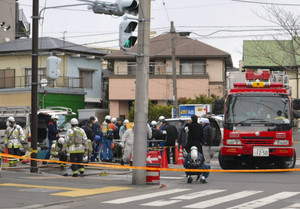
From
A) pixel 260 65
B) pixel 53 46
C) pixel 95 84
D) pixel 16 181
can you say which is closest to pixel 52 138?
pixel 16 181

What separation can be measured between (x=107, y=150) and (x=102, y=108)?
31.2 m

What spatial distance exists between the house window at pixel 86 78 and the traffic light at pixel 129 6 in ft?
120

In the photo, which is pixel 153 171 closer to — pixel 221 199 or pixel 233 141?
pixel 221 199

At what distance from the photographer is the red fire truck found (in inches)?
803

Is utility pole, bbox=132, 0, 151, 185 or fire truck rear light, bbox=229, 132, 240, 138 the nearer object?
utility pole, bbox=132, 0, 151, 185

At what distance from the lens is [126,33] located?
16.0 m

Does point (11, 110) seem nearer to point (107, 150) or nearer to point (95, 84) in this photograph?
point (107, 150)

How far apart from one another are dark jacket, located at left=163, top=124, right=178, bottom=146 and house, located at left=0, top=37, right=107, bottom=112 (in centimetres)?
2390

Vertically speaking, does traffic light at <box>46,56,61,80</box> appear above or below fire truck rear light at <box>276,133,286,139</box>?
above

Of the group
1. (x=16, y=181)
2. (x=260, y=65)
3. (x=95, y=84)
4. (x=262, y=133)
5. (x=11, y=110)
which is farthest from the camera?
(x=260, y=65)

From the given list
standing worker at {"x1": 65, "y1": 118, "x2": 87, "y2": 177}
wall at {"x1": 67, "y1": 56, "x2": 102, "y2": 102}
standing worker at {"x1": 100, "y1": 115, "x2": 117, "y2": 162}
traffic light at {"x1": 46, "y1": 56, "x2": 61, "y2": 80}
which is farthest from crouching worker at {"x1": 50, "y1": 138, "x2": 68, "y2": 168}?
wall at {"x1": 67, "y1": 56, "x2": 102, "y2": 102}

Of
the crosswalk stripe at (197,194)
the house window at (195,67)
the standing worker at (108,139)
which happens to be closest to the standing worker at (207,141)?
the standing worker at (108,139)

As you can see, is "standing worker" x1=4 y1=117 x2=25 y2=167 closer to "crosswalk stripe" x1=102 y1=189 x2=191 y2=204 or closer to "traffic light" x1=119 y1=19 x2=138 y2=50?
"traffic light" x1=119 y1=19 x2=138 y2=50

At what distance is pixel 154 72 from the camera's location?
52.8 metres
